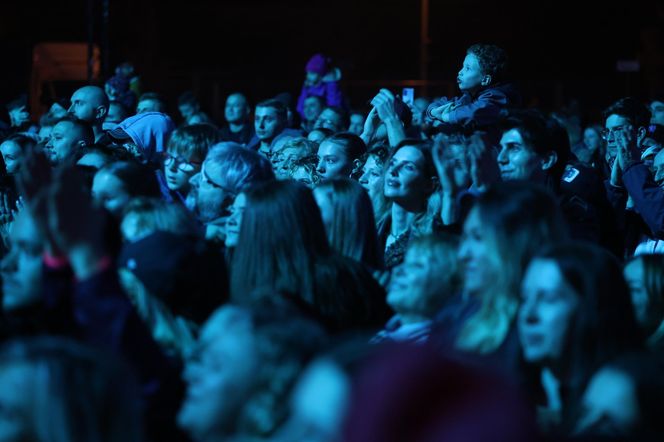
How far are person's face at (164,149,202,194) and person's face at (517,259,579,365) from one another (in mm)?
3692

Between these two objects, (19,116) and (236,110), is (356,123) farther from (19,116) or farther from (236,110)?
(19,116)

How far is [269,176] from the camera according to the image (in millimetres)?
5672

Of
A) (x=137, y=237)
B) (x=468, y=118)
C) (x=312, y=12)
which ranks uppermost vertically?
(x=312, y=12)

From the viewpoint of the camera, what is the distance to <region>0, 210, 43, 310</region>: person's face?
3.61 m

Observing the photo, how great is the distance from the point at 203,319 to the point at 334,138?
2931 millimetres

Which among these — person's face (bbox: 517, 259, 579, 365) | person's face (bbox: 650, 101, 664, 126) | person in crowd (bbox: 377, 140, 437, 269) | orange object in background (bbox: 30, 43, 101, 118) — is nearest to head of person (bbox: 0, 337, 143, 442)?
person's face (bbox: 517, 259, 579, 365)

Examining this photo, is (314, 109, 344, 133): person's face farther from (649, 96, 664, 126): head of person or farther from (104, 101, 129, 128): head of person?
(649, 96, 664, 126): head of person

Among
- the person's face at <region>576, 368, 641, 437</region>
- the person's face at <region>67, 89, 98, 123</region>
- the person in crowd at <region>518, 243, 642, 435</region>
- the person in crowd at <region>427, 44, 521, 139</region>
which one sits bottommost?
the person's face at <region>576, 368, 641, 437</region>

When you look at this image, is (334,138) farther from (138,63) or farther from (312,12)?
(312,12)

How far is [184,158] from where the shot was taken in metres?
6.69

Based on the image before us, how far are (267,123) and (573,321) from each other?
644 centimetres

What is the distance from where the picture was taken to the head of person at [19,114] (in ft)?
37.7

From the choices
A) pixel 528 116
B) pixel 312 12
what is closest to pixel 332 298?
pixel 528 116

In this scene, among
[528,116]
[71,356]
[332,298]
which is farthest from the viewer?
[528,116]
